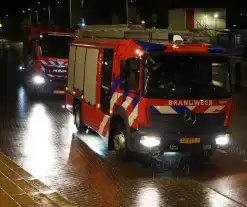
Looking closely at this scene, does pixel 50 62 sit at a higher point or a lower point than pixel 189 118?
higher

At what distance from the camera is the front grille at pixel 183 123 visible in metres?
8.68

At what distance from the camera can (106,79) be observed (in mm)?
10359

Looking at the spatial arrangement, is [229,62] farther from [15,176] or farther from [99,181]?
[15,176]

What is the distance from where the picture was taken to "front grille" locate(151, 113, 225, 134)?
8680mm

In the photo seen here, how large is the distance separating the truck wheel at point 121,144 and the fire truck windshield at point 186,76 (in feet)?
4.07

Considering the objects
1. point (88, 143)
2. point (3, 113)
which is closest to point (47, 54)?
point (3, 113)

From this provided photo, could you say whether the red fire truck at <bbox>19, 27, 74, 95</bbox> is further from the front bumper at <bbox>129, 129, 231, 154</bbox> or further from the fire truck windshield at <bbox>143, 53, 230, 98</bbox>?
the front bumper at <bbox>129, 129, 231, 154</bbox>

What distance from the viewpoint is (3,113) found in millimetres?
15758

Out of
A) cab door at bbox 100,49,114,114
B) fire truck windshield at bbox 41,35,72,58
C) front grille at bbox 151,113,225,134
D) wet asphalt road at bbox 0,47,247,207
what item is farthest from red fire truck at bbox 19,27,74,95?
front grille at bbox 151,113,225,134

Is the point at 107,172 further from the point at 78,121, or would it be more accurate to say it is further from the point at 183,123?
the point at 78,121

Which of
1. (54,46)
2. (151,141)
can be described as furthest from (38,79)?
(151,141)

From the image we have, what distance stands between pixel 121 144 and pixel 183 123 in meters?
1.42

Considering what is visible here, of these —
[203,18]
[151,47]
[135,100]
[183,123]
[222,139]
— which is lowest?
[222,139]

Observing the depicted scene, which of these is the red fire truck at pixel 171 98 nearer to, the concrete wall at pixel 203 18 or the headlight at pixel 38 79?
the headlight at pixel 38 79
